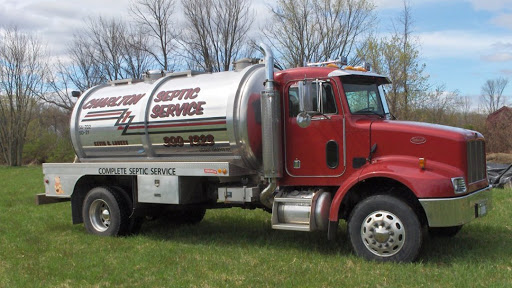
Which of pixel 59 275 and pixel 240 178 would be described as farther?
pixel 240 178

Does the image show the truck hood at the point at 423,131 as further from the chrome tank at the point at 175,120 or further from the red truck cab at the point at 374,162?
the chrome tank at the point at 175,120

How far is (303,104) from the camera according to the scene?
6539 mm

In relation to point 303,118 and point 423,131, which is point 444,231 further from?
point 303,118

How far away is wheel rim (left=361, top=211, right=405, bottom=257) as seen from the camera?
6.00 m

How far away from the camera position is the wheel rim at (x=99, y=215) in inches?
344

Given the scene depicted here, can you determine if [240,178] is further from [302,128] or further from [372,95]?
[372,95]

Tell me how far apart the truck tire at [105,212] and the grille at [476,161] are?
564 cm

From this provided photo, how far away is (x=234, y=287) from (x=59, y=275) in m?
2.41

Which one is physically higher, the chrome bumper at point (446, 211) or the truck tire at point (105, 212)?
the chrome bumper at point (446, 211)

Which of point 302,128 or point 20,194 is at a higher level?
point 302,128

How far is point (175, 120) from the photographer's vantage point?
7.75 m

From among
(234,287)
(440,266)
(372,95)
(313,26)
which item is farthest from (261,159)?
(313,26)

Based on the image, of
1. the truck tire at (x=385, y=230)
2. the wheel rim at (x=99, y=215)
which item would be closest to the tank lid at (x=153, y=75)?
the wheel rim at (x=99, y=215)

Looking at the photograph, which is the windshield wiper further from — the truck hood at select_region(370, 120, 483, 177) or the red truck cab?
the truck hood at select_region(370, 120, 483, 177)
